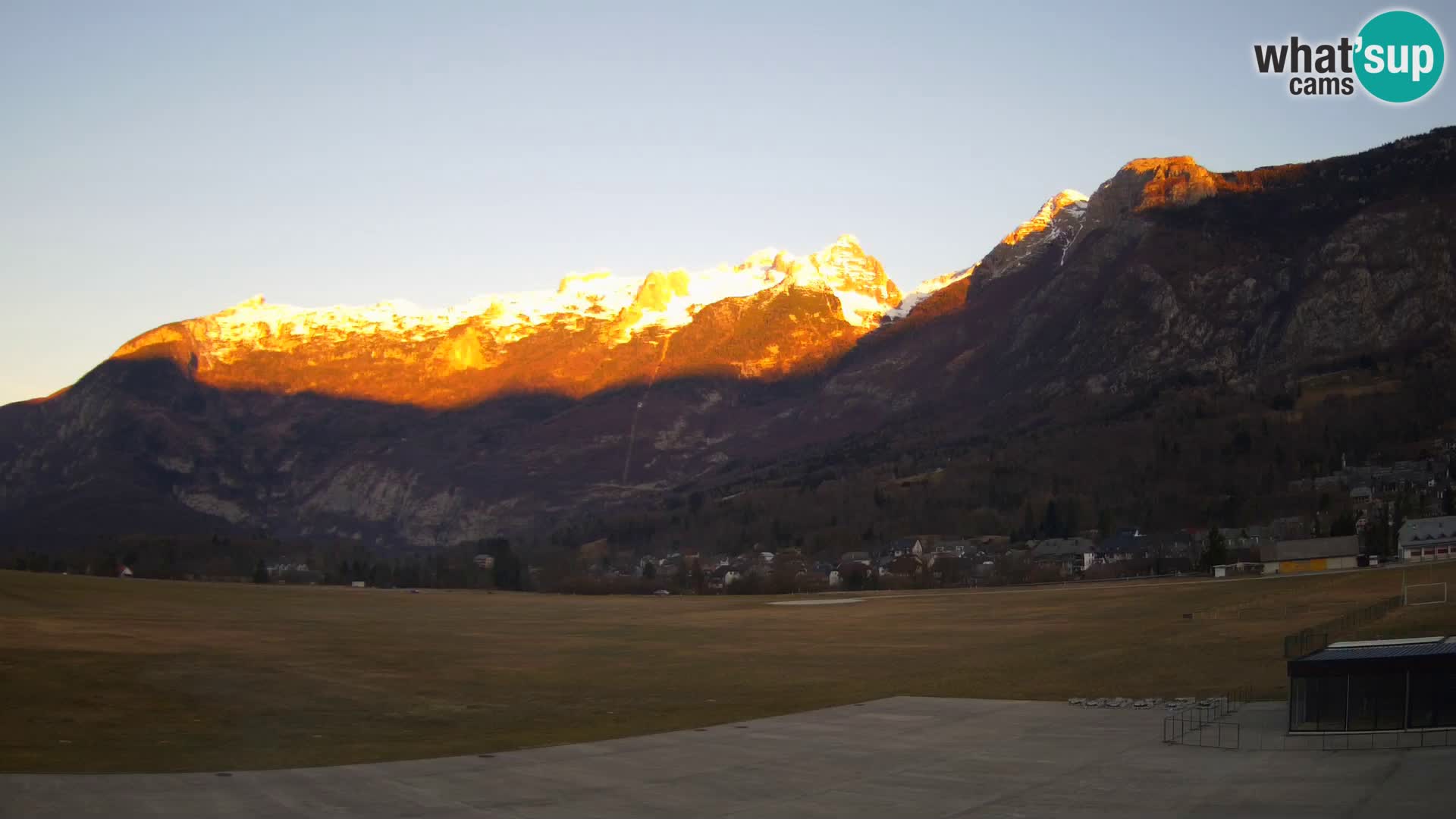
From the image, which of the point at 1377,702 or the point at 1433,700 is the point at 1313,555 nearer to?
the point at 1377,702

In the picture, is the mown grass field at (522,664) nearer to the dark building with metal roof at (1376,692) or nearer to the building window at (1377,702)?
the dark building with metal roof at (1376,692)

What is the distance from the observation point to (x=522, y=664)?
84312mm

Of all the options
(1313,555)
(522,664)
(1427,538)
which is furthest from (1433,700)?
(1313,555)

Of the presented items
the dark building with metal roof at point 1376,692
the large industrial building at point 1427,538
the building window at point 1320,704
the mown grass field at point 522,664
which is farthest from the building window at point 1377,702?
the large industrial building at point 1427,538

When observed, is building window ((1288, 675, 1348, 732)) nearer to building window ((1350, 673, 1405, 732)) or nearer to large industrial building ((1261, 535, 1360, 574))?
building window ((1350, 673, 1405, 732))

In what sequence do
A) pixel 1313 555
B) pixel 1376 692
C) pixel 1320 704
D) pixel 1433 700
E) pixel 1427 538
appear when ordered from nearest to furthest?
pixel 1433 700 < pixel 1376 692 < pixel 1320 704 < pixel 1427 538 < pixel 1313 555

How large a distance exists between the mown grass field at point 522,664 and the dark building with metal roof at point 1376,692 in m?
10.8

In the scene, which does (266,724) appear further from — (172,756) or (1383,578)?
(1383,578)

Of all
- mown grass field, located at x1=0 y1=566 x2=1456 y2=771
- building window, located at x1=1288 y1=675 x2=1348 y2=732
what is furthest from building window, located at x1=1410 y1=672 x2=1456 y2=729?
mown grass field, located at x1=0 y1=566 x2=1456 y2=771

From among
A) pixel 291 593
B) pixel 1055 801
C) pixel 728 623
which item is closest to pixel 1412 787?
pixel 1055 801

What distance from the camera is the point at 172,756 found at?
4725cm

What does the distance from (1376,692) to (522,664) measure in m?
50.5

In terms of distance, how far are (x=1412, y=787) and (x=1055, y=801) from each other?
34.4 feet

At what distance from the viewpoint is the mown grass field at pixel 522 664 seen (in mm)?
52938
